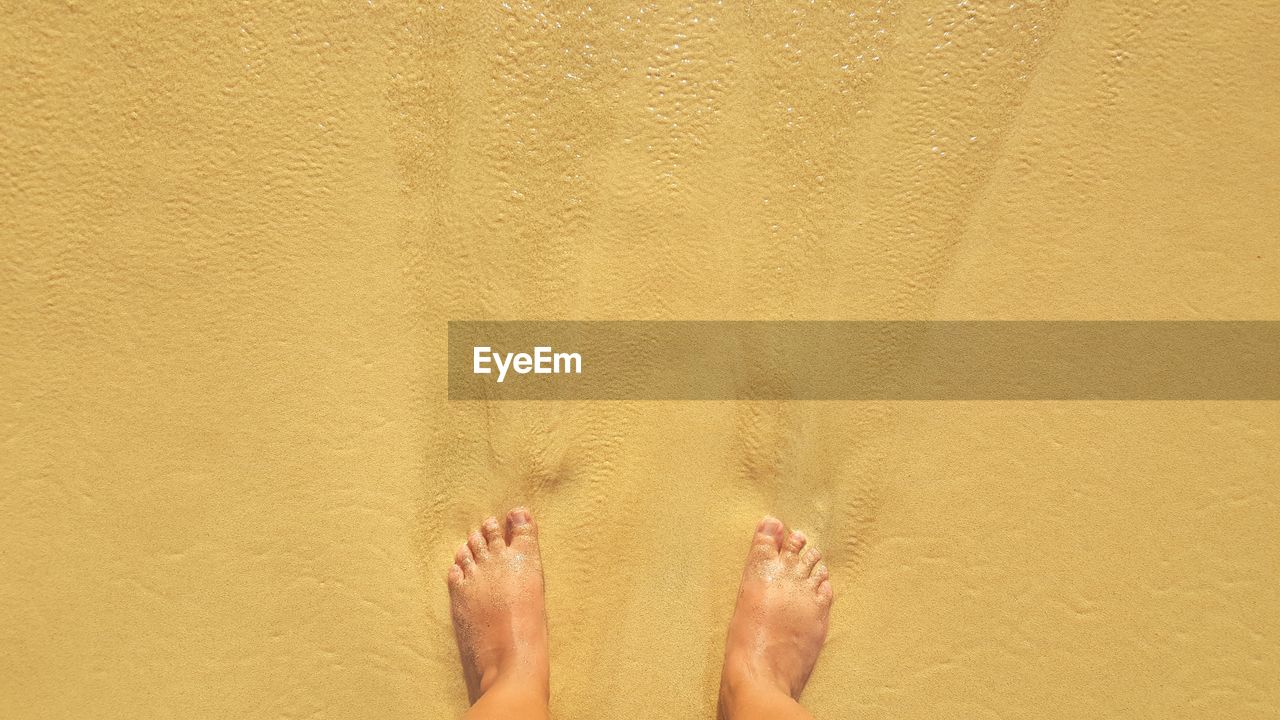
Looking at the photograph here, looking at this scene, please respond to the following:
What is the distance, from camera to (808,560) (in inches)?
76.2

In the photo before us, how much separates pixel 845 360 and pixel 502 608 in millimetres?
977

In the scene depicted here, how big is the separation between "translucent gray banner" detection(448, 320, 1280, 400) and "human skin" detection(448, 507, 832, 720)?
0.33 metres

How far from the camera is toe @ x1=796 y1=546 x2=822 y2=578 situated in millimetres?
1929

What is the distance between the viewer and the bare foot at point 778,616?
1.91 m

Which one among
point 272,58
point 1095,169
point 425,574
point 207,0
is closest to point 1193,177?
point 1095,169

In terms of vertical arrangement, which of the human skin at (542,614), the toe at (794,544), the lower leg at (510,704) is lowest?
the lower leg at (510,704)

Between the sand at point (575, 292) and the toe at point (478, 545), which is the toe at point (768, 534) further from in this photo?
the toe at point (478, 545)

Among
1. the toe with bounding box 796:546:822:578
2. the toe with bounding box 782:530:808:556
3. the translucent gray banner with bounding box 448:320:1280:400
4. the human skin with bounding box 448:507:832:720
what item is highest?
the translucent gray banner with bounding box 448:320:1280:400

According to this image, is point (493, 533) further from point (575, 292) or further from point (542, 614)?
point (575, 292)

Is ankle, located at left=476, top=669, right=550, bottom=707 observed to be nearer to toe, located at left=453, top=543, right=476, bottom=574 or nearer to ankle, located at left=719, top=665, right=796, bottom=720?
toe, located at left=453, top=543, right=476, bottom=574

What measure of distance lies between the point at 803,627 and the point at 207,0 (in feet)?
6.57

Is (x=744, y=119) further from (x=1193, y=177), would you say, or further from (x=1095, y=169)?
(x=1193, y=177)

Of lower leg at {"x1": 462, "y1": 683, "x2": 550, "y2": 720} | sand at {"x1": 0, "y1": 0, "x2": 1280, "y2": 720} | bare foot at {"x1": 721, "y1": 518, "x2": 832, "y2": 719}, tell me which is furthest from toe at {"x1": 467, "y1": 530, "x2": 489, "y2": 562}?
bare foot at {"x1": 721, "y1": 518, "x2": 832, "y2": 719}

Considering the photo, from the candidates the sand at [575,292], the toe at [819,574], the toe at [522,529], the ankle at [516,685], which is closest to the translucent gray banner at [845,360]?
the sand at [575,292]
